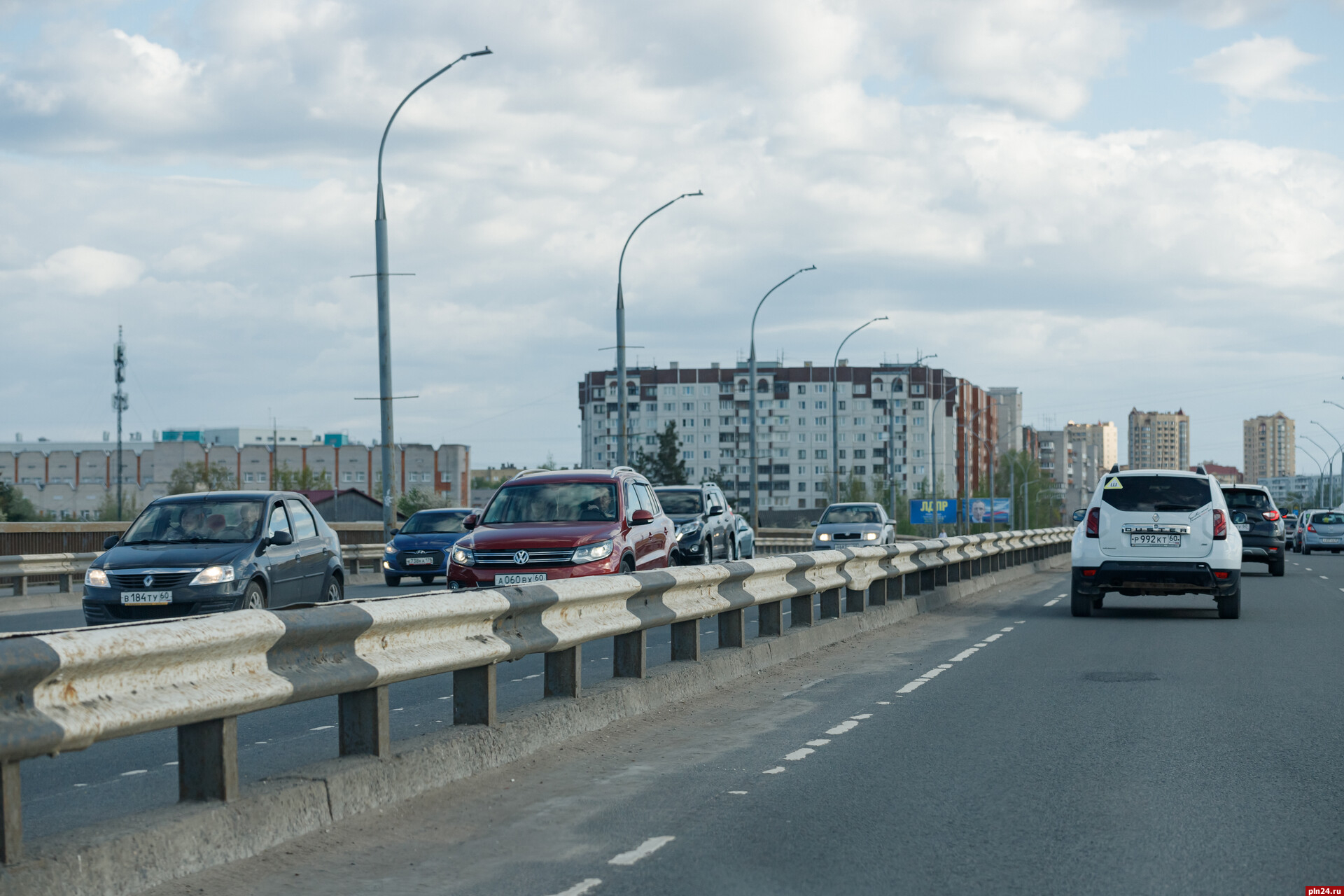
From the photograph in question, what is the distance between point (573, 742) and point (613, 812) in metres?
1.94

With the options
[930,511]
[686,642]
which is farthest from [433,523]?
[930,511]

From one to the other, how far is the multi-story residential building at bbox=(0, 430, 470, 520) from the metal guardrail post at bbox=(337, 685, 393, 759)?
152130mm

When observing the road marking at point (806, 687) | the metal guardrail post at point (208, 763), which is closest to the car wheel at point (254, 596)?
the road marking at point (806, 687)

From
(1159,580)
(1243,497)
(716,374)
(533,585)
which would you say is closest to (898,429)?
(716,374)

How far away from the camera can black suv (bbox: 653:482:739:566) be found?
976 inches

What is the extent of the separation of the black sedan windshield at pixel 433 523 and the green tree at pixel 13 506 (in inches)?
2486

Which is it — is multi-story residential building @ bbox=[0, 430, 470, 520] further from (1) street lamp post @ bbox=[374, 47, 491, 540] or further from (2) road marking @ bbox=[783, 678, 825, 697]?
(2) road marking @ bbox=[783, 678, 825, 697]

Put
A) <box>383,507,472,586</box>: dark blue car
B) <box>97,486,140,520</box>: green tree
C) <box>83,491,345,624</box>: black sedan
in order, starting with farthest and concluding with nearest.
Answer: <box>97,486,140,520</box>: green tree < <box>383,507,472,586</box>: dark blue car < <box>83,491,345,624</box>: black sedan

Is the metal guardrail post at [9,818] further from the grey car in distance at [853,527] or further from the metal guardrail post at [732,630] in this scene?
the grey car in distance at [853,527]

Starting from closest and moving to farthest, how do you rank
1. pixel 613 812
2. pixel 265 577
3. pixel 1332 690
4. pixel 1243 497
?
pixel 613 812 < pixel 1332 690 < pixel 265 577 < pixel 1243 497

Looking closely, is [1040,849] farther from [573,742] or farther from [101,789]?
[101,789]

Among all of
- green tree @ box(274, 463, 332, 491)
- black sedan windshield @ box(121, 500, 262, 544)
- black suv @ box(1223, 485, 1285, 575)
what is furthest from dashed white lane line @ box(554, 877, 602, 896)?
green tree @ box(274, 463, 332, 491)

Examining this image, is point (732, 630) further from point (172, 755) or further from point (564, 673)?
point (172, 755)

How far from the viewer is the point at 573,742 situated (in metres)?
8.58
